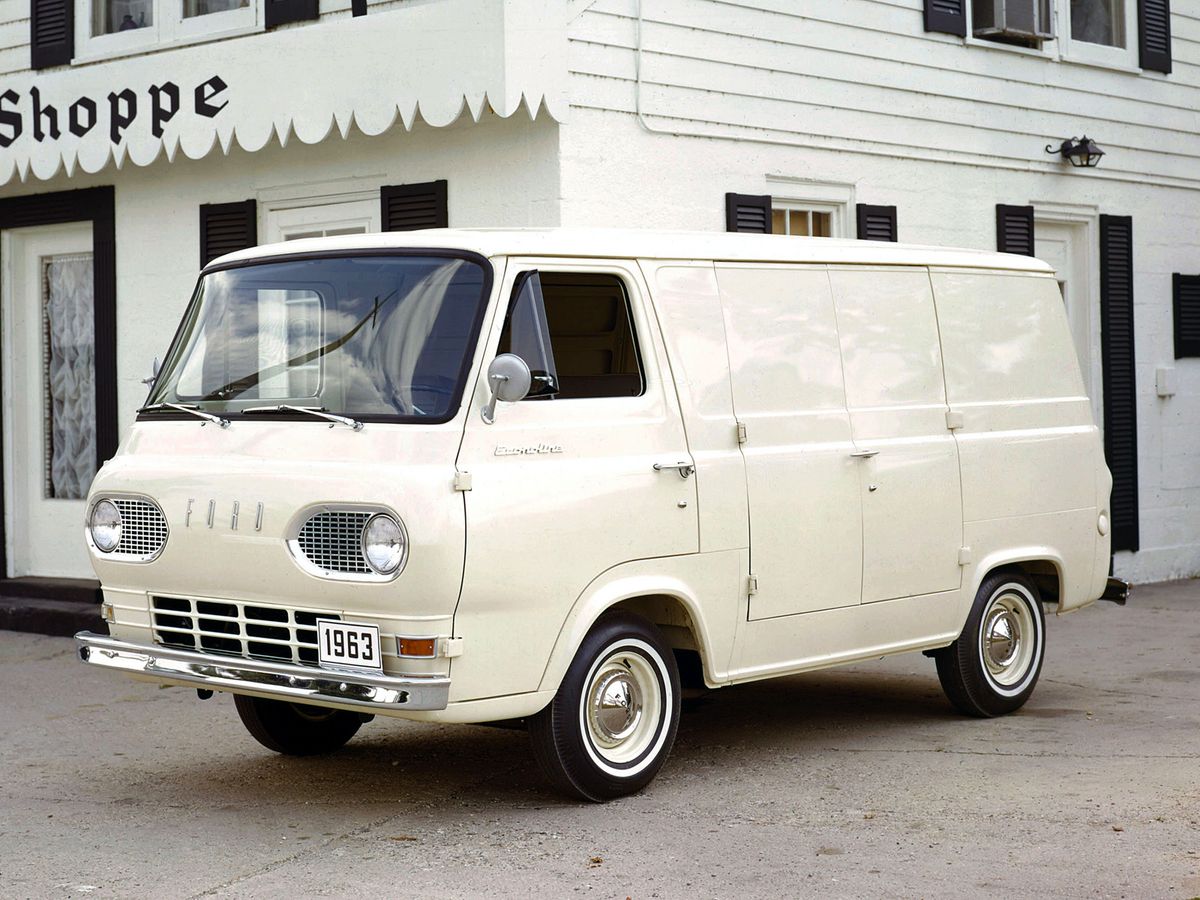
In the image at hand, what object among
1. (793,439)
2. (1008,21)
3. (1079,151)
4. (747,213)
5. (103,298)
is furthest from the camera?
(1079,151)

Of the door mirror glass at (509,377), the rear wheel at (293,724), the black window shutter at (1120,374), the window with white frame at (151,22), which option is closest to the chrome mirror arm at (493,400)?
the door mirror glass at (509,377)

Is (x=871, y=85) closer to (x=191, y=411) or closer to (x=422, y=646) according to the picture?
(x=191, y=411)

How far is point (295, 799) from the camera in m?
6.66

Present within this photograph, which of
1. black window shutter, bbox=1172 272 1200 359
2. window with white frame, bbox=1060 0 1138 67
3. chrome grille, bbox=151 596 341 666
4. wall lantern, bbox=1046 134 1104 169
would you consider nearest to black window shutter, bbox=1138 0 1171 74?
window with white frame, bbox=1060 0 1138 67

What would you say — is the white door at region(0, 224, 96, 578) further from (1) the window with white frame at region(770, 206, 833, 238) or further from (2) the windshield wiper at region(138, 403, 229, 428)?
(2) the windshield wiper at region(138, 403, 229, 428)

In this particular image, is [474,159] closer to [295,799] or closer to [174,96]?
[174,96]

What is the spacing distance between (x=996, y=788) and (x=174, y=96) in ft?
22.3

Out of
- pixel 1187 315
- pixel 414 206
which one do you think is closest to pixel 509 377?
pixel 414 206

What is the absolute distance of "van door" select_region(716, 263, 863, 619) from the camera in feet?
22.9

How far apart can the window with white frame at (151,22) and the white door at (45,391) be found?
4.65 ft

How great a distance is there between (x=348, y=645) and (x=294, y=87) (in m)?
5.07

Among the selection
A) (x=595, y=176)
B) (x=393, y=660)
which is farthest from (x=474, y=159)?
(x=393, y=660)

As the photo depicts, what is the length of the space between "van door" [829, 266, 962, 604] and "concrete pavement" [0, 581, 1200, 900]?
0.80 meters

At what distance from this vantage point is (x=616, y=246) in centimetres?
669
